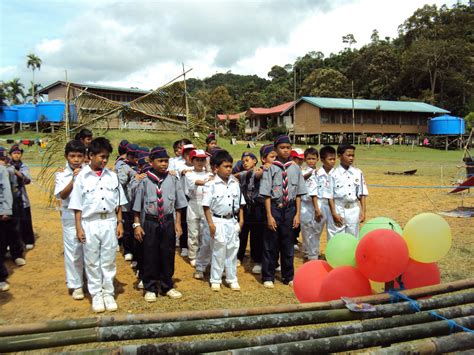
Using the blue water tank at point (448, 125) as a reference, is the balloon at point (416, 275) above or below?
below

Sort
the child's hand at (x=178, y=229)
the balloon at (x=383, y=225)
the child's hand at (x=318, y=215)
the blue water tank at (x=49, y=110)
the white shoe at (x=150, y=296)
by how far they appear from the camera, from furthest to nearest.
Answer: the blue water tank at (x=49, y=110), the child's hand at (x=318, y=215), the child's hand at (x=178, y=229), the white shoe at (x=150, y=296), the balloon at (x=383, y=225)

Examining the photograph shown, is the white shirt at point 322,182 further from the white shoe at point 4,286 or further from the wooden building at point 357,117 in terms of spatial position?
the wooden building at point 357,117

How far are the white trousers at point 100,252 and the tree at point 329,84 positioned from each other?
154 feet

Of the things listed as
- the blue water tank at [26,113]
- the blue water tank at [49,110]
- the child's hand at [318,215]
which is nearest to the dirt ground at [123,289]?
the child's hand at [318,215]

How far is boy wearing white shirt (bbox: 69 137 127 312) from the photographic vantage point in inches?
175

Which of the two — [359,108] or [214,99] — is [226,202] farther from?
[214,99]

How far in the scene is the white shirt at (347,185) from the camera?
553 cm

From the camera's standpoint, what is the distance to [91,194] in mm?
4445

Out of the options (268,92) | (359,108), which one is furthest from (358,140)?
(268,92)

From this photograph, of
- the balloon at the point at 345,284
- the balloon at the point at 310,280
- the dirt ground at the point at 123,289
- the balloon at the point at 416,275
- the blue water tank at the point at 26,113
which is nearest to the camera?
the balloon at the point at 345,284

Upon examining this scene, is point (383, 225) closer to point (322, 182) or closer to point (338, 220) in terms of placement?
point (338, 220)

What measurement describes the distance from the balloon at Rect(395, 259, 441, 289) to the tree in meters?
47.6

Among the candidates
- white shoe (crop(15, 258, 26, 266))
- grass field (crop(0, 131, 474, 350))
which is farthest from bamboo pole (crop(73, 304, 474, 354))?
white shoe (crop(15, 258, 26, 266))

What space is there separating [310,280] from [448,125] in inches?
1607
